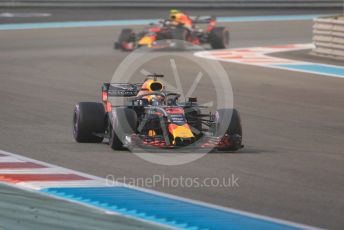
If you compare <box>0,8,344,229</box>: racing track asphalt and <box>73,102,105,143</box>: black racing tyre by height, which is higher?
<box>73,102,105,143</box>: black racing tyre

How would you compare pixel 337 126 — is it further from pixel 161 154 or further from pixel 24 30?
pixel 24 30

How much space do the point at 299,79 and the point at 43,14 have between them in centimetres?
1968

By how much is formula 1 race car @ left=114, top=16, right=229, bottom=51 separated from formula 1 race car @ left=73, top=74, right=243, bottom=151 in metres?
14.9

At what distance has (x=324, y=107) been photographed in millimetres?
16906

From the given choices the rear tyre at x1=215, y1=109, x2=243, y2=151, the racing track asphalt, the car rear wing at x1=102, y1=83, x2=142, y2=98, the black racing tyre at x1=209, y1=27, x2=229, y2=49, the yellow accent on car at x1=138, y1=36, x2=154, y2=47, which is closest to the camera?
the racing track asphalt

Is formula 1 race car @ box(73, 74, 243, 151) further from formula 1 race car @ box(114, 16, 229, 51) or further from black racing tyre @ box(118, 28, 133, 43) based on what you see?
black racing tyre @ box(118, 28, 133, 43)

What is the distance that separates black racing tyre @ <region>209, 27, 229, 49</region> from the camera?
2795cm

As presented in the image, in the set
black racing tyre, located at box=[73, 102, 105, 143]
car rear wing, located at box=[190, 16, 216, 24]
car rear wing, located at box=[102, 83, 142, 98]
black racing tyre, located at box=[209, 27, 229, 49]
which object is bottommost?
black racing tyre, located at box=[209, 27, 229, 49]

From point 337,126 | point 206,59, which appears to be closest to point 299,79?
point 206,59

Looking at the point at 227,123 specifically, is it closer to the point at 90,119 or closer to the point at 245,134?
the point at 90,119

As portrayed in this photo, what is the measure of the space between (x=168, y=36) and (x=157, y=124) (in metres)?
15.7

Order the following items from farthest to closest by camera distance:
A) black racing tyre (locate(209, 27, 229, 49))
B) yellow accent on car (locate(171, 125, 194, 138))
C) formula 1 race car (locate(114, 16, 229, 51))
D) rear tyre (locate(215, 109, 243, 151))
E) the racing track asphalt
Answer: black racing tyre (locate(209, 27, 229, 49)) → formula 1 race car (locate(114, 16, 229, 51)) → rear tyre (locate(215, 109, 243, 151)) → yellow accent on car (locate(171, 125, 194, 138)) → the racing track asphalt

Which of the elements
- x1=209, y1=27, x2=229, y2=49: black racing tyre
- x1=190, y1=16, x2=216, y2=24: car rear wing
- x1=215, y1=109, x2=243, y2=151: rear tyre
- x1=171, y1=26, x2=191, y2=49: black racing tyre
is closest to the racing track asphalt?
x1=215, y1=109, x2=243, y2=151: rear tyre

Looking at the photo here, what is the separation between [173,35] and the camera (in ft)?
90.0
